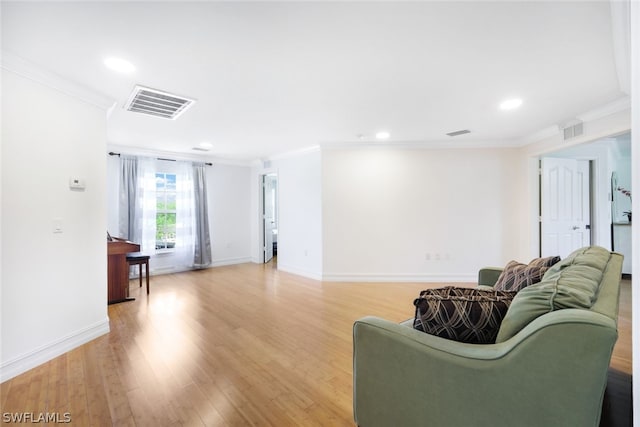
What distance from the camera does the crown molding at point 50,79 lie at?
79.2 inches

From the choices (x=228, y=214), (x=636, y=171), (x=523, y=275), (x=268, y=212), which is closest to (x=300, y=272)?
(x=268, y=212)

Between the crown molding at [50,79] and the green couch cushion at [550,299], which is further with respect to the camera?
the crown molding at [50,79]

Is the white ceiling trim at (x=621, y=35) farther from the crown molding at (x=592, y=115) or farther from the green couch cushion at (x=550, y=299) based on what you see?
the green couch cushion at (x=550, y=299)

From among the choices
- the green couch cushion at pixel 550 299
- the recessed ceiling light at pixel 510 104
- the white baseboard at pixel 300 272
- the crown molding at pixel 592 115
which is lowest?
the white baseboard at pixel 300 272

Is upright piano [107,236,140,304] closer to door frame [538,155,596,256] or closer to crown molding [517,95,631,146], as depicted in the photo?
crown molding [517,95,631,146]

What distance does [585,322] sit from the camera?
35.7 inches

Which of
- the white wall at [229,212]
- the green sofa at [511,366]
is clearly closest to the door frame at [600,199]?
the green sofa at [511,366]

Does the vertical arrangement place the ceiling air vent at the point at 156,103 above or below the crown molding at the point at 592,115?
above

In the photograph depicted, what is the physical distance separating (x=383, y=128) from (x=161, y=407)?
3749 millimetres

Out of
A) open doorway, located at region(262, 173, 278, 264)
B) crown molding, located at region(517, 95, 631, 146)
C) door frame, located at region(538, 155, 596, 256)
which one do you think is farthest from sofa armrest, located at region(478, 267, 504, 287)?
open doorway, located at region(262, 173, 278, 264)

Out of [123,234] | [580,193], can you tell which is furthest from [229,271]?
[580,193]

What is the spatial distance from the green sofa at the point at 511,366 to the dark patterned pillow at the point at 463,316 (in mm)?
77

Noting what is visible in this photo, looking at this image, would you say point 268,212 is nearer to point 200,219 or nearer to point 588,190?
point 200,219

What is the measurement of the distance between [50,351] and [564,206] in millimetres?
6758
